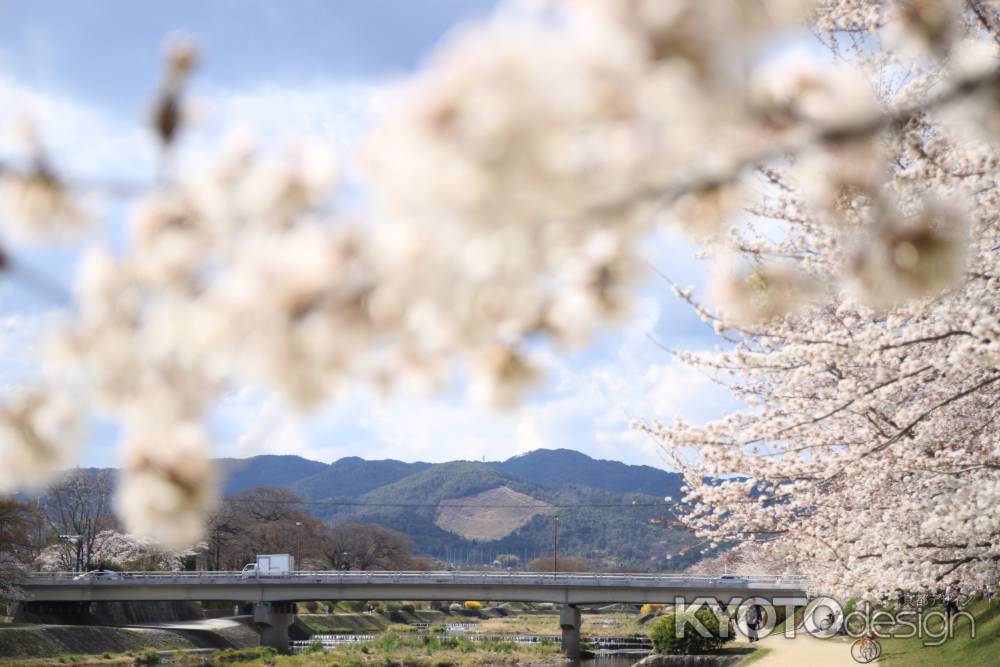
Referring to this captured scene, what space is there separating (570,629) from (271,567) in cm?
1432

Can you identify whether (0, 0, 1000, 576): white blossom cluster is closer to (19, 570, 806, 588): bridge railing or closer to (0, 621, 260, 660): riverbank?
(0, 621, 260, 660): riverbank

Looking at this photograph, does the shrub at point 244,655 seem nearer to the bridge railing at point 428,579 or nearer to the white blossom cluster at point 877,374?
the bridge railing at point 428,579

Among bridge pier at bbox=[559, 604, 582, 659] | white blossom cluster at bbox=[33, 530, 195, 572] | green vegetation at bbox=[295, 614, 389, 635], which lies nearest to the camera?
bridge pier at bbox=[559, 604, 582, 659]

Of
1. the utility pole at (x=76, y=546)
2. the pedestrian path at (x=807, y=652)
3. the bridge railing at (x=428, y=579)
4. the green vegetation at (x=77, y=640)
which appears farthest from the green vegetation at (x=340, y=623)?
the pedestrian path at (x=807, y=652)

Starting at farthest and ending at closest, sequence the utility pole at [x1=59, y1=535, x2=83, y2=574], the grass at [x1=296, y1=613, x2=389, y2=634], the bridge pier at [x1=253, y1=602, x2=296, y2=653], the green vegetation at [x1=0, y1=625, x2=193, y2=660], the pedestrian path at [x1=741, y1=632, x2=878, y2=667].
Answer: the grass at [x1=296, y1=613, x2=389, y2=634], the utility pole at [x1=59, y1=535, x2=83, y2=574], the bridge pier at [x1=253, y1=602, x2=296, y2=653], the green vegetation at [x1=0, y1=625, x2=193, y2=660], the pedestrian path at [x1=741, y1=632, x2=878, y2=667]

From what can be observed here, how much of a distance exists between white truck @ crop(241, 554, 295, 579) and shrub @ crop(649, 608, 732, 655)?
19832 millimetres

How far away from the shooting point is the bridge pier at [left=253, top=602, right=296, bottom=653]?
128 feet

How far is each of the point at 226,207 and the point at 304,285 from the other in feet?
1.37

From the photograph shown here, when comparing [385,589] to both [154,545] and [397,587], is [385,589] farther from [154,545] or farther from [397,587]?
[154,545]

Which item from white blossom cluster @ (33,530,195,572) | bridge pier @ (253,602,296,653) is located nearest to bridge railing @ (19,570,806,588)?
bridge pier @ (253,602,296,653)

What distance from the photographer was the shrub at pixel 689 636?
25688 millimetres

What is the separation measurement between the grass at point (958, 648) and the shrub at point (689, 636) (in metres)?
7.26

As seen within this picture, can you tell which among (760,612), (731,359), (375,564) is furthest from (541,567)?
(731,359)

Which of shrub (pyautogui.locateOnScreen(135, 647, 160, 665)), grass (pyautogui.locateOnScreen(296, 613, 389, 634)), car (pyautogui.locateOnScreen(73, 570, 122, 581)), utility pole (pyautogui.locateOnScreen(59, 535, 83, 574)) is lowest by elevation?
grass (pyautogui.locateOnScreen(296, 613, 389, 634))
